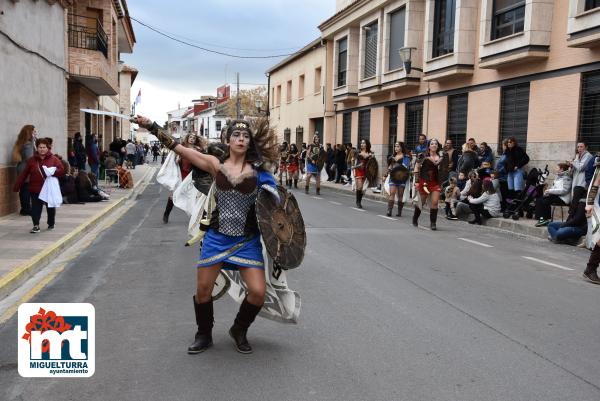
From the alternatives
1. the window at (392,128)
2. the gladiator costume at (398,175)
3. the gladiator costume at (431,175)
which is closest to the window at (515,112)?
the gladiator costume at (398,175)

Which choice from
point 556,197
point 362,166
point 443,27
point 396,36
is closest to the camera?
point 556,197

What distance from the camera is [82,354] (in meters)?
4.22

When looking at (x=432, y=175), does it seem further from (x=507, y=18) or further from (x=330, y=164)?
(x=330, y=164)

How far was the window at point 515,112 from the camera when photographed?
1641cm

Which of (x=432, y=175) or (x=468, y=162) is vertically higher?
(x=468, y=162)

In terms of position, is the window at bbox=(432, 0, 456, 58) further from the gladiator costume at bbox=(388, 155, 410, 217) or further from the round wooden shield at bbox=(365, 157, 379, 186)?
the gladiator costume at bbox=(388, 155, 410, 217)

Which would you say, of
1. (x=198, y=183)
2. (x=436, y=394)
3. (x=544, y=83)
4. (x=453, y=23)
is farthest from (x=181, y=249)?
(x=453, y=23)

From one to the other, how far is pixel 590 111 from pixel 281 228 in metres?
12.1

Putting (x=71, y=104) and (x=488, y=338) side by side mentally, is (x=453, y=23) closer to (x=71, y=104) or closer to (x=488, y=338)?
(x=71, y=104)

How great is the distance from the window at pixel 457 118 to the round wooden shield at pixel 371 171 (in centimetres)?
478

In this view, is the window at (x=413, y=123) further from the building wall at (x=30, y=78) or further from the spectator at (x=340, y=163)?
the building wall at (x=30, y=78)

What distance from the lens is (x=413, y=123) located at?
23609 millimetres

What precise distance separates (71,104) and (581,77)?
1723 centimetres

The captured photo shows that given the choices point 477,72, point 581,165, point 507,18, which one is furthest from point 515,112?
point 581,165
